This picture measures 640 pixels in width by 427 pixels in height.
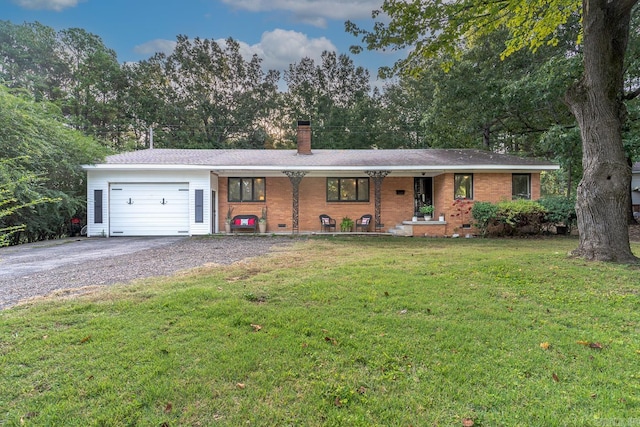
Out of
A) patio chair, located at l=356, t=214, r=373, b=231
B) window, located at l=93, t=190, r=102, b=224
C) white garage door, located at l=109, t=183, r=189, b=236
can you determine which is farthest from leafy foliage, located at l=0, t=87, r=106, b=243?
patio chair, located at l=356, t=214, r=373, b=231

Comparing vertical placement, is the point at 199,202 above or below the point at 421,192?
below

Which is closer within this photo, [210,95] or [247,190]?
[247,190]

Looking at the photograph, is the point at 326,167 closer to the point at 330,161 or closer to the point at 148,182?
the point at 330,161

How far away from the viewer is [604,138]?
5980 millimetres

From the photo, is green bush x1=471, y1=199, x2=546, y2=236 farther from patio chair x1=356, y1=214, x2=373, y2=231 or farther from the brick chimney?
the brick chimney

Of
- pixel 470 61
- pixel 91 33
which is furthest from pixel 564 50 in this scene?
pixel 91 33

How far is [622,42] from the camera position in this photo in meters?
5.96

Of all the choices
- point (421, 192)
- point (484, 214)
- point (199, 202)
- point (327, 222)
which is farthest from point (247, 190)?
point (484, 214)

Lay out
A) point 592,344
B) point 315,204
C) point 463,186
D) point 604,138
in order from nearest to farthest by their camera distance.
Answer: point 592,344, point 604,138, point 463,186, point 315,204

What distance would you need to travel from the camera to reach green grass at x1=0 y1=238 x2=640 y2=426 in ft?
6.55

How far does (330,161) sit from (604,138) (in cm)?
893

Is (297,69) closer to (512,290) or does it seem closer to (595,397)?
(512,290)

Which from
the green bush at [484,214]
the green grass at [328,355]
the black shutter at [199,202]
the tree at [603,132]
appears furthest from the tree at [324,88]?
the green grass at [328,355]

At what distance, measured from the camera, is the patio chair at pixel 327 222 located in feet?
43.1
